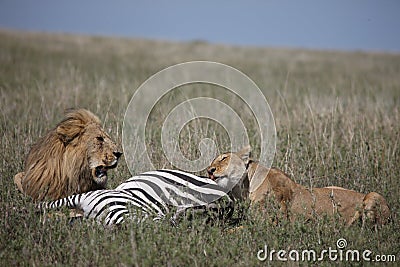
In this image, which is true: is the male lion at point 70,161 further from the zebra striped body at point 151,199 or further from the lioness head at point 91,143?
the zebra striped body at point 151,199

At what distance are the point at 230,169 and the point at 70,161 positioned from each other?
5.82 ft

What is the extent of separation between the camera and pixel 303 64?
2559 cm

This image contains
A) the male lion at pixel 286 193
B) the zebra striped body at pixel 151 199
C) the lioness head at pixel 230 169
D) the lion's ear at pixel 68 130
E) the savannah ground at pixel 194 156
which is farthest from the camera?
the lioness head at pixel 230 169

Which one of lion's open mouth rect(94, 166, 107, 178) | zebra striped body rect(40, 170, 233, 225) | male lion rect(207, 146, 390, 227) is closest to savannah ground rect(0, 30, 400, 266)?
zebra striped body rect(40, 170, 233, 225)

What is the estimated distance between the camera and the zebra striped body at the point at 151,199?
4977mm

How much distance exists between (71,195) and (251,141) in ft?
10.8

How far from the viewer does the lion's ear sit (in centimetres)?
550

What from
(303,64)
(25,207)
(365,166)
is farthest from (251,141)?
(303,64)

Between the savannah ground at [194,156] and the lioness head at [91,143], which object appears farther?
the lioness head at [91,143]

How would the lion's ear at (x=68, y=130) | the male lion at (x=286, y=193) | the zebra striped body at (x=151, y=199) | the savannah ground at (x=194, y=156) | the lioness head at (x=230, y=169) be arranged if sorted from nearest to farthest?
the savannah ground at (x=194, y=156) → the zebra striped body at (x=151, y=199) → the lion's ear at (x=68, y=130) → the male lion at (x=286, y=193) → the lioness head at (x=230, y=169)

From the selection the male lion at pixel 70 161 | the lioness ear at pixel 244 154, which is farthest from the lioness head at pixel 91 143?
the lioness ear at pixel 244 154

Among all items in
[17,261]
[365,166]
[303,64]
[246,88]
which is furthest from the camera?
[303,64]

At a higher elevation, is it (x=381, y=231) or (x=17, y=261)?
(x=381, y=231)

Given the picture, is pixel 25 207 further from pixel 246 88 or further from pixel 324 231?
pixel 246 88
